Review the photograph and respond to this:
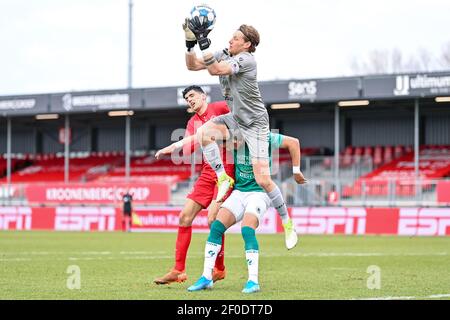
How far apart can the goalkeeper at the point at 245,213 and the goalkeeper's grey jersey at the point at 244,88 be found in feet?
1.46

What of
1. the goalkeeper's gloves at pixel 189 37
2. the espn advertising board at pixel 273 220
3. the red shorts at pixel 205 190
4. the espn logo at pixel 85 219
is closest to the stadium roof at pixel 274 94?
the espn advertising board at pixel 273 220

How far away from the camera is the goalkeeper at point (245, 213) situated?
35.4 feet

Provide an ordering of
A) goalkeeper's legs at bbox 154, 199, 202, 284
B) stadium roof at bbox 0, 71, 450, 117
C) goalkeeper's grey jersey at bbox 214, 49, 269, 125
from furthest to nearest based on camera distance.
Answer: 1. stadium roof at bbox 0, 71, 450, 117
2. goalkeeper's legs at bbox 154, 199, 202, 284
3. goalkeeper's grey jersey at bbox 214, 49, 269, 125

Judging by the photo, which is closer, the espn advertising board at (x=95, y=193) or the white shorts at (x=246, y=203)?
the white shorts at (x=246, y=203)

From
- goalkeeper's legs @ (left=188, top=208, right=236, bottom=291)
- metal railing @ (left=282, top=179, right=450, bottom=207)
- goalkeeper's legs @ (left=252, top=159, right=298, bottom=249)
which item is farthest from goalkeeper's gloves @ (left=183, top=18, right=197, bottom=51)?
metal railing @ (left=282, top=179, right=450, bottom=207)

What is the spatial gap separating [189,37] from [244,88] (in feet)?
2.71

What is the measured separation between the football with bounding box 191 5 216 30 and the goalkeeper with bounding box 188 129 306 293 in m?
1.63

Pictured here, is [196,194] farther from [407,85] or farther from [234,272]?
[407,85]

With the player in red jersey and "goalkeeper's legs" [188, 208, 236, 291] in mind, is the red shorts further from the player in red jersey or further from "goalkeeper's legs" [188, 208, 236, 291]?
"goalkeeper's legs" [188, 208, 236, 291]

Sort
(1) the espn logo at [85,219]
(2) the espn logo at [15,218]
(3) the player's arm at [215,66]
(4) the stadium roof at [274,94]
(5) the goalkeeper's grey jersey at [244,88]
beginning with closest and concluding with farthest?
(3) the player's arm at [215,66] < (5) the goalkeeper's grey jersey at [244,88] < (4) the stadium roof at [274,94] < (1) the espn logo at [85,219] < (2) the espn logo at [15,218]

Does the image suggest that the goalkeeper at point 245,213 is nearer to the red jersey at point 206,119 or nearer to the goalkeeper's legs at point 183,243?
the goalkeeper's legs at point 183,243

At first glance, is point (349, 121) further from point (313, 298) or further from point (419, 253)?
point (313, 298)

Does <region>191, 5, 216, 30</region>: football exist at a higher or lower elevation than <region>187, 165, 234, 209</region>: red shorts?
higher

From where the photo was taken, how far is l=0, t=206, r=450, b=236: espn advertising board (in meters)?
32.5
